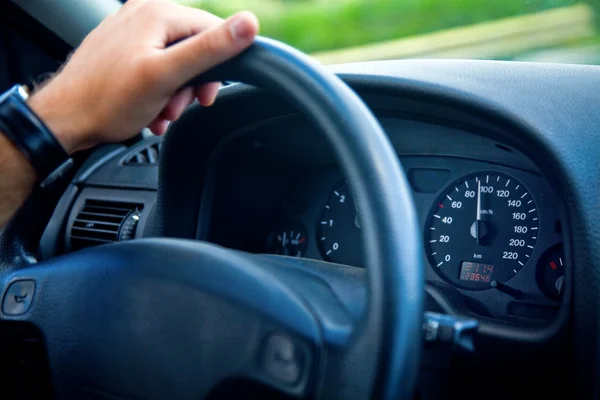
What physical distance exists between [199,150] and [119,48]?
0.59 meters

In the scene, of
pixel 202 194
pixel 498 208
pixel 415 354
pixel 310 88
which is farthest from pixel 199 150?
pixel 415 354

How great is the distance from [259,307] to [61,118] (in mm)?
355

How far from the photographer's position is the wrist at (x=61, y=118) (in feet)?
3.12

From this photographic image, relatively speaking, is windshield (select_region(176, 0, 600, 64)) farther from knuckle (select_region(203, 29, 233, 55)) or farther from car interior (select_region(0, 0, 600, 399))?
knuckle (select_region(203, 29, 233, 55))

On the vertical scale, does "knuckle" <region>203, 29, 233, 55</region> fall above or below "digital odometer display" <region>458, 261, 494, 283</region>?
above

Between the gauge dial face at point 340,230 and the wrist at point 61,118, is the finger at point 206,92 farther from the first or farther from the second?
the gauge dial face at point 340,230

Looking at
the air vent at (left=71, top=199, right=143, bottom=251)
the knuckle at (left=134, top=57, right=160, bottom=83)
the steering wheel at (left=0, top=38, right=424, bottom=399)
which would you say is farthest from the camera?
the air vent at (left=71, top=199, right=143, bottom=251)

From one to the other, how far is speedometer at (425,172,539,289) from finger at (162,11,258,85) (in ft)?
2.44

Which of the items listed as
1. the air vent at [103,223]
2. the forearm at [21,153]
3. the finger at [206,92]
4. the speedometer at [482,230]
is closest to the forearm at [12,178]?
the forearm at [21,153]

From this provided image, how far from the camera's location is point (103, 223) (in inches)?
71.1

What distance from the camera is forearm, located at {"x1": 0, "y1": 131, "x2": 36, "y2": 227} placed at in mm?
956

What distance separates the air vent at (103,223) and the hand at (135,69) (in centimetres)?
76

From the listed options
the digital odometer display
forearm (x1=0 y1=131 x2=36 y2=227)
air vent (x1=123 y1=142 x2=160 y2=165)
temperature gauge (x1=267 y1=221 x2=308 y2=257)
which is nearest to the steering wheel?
forearm (x1=0 y1=131 x2=36 y2=227)

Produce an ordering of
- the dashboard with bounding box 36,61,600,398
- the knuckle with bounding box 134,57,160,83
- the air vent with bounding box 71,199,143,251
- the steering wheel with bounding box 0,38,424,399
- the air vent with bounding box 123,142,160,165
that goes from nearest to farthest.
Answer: the steering wheel with bounding box 0,38,424,399 → the knuckle with bounding box 134,57,160,83 → the dashboard with bounding box 36,61,600,398 → the air vent with bounding box 71,199,143,251 → the air vent with bounding box 123,142,160,165
